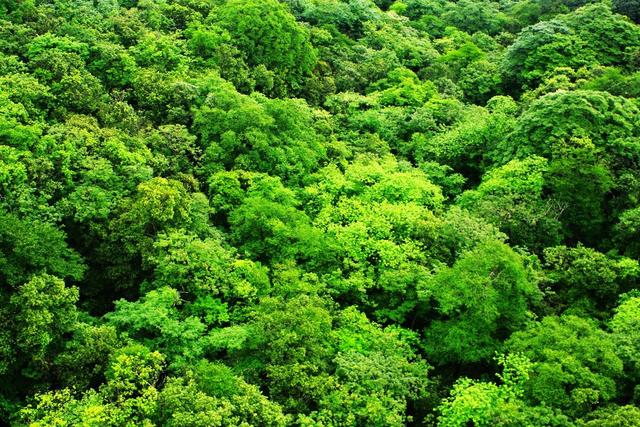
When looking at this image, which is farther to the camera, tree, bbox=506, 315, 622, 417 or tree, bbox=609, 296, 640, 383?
tree, bbox=609, 296, 640, 383

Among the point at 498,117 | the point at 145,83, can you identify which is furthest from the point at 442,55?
the point at 145,83

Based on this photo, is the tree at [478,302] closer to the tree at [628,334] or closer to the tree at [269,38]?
the tree at [628,334]

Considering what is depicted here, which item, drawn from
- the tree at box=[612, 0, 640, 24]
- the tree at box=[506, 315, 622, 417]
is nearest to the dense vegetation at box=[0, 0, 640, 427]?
the tree at box=[506, 315, 622, 417]

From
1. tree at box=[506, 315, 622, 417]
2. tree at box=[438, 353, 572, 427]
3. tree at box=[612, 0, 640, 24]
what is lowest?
tree at box=[438, 353, 572, 427]

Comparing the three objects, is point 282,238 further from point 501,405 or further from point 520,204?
point 520,204

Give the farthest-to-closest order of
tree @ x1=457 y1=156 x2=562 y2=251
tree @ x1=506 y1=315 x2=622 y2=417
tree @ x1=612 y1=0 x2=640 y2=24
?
tree @ x1=612 y1=0 x2=640 y2=24 < tree @ x1=457 y1=156 x2=562 y2=251 < tree @ x1=506 y1=315 x2=622 y2=417

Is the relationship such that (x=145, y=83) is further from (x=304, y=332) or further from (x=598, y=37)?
(x=598, y=37)

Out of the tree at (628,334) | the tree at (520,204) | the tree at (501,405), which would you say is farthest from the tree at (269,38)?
the tree at (628,334)

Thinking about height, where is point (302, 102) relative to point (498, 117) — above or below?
below

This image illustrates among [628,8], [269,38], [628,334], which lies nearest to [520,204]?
[628,334]

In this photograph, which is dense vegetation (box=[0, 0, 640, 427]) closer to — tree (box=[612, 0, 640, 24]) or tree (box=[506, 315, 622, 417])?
tree (box=[506, 315, 622, 417])
